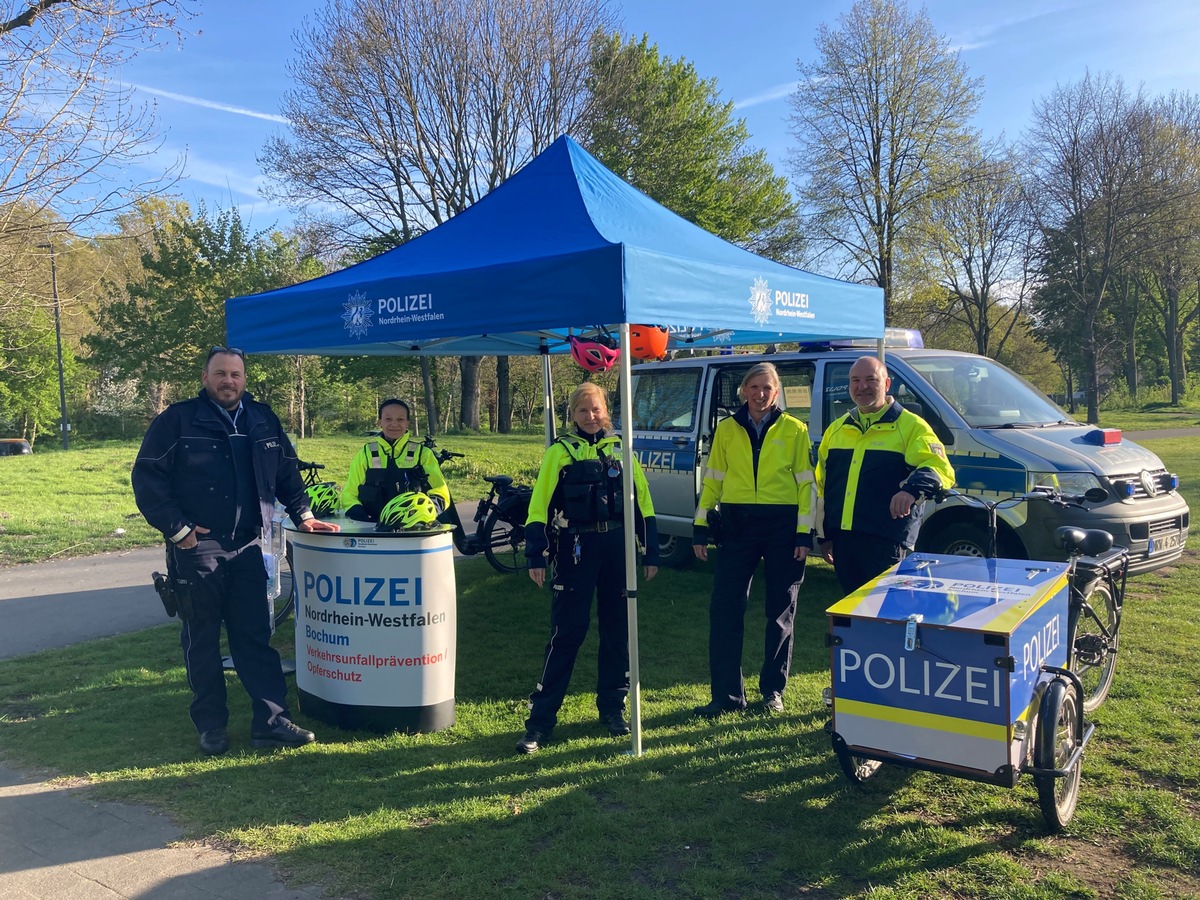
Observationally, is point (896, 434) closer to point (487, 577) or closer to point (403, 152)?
point (487, 577)

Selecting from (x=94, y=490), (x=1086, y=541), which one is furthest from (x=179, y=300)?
(x=1086, y=541)

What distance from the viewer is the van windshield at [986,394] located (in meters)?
6.46

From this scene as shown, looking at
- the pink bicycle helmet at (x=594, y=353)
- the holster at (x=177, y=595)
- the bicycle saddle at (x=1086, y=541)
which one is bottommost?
the holster at (x=177, y=595)

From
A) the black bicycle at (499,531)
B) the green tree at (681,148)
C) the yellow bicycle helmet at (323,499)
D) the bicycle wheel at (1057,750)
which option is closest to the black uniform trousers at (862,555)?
the bicycle wheel at (1057,750)

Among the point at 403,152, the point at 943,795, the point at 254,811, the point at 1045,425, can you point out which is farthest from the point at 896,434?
the point at 403,152

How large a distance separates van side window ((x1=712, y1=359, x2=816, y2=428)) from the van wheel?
1402 millimetres

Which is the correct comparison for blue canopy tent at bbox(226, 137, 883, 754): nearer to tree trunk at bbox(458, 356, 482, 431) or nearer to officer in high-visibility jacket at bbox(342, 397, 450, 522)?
officer in high-visibility jacket at bbox(342, 397, 450, 522)

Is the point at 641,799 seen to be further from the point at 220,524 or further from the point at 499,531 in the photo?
the point at 499,531

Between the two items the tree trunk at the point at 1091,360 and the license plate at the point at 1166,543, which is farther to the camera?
the tree trunk at the point at 1091,360

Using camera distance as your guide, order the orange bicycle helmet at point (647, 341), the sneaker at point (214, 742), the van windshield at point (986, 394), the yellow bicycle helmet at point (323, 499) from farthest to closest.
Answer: the orange bicycle helmet at point (647, 341) < the van windshield at point (986, 394) < the yellow bicycle helmet at point (323, 499) < the sneaker at point (214, 742)

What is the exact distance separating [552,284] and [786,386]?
368cm

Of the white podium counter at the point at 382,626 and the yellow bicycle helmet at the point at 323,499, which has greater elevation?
the yellow bicycle helmet at the point at 323,499

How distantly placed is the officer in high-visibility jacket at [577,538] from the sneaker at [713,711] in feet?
1.50

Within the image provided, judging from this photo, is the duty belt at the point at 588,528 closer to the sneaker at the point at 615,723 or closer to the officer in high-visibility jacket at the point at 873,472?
Answer: the sneaker at the point at 615,723
